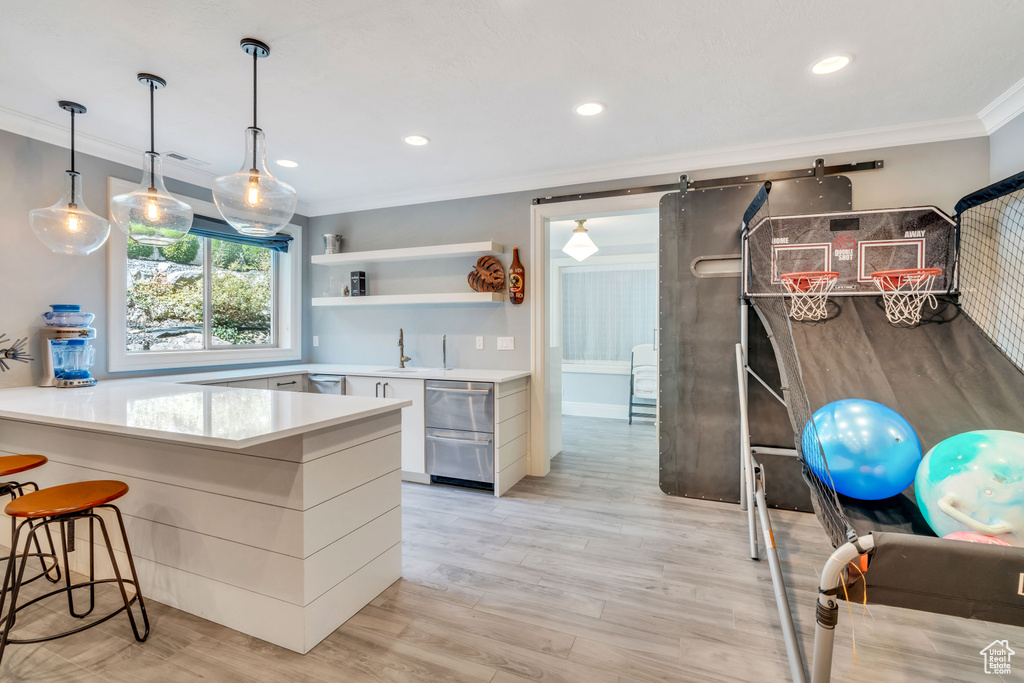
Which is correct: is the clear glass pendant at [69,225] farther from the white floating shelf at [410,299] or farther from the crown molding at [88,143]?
the white floating shelf at [410,299]

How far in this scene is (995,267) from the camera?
2.55 m

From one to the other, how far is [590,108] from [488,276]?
1.60m

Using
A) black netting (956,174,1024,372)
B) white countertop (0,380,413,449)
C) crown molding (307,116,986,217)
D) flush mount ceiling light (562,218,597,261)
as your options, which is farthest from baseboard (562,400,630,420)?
white countertop (0,380,413,449)

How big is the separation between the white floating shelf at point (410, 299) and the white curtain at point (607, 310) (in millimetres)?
2943

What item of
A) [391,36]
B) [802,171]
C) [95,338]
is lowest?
[95,338]

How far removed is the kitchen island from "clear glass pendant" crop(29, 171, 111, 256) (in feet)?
2.58

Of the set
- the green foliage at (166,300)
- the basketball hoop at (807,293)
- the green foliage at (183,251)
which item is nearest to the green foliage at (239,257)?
the green foliage at (183,251)

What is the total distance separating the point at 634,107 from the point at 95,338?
12.4ft

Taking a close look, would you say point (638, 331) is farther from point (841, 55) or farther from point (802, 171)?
point (841, 55)

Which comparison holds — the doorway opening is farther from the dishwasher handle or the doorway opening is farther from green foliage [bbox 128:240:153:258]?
green foliage [bbox 128:240:153:258]

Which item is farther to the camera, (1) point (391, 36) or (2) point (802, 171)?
(2) point (802, 171)

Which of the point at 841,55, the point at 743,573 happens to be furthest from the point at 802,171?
the point at 743,573

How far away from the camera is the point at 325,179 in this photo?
3824mm

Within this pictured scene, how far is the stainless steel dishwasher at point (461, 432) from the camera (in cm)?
337
